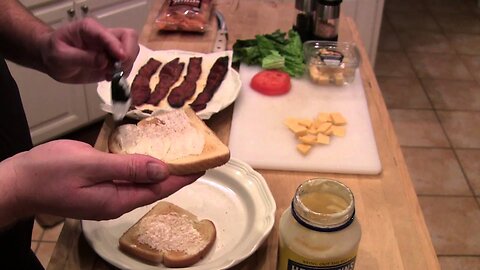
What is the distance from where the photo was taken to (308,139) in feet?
3.68

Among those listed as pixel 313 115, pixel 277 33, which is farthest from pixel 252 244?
pixel 277 33

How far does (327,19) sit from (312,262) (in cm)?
85

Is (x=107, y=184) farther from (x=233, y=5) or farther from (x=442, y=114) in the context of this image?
(x=442, y=114)

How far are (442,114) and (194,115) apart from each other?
2.03 m

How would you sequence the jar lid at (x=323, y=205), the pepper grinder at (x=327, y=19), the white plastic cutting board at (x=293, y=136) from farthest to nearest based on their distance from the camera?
the pepper grinder at (x=327, y=19) → the white plastic cutting board at (x=293, y=136) → the jar lid at (x=323, y=205)

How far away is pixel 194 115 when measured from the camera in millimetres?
1048

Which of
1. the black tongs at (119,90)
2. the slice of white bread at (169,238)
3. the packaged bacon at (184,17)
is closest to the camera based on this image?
the slice of white bread at (169,238)

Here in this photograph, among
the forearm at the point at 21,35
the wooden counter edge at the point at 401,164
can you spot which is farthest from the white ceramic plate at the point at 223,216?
the forearm at the point at 21,35

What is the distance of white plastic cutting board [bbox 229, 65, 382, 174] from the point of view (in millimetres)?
1070

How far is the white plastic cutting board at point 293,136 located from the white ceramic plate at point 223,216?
0.10 meters

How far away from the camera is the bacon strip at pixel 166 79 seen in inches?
47.8

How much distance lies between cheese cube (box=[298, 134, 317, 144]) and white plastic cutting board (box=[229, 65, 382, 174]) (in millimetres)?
14

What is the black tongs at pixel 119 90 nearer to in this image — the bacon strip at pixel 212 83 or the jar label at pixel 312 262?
the bacon strip at pixel 212 83

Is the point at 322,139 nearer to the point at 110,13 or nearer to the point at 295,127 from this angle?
the point at 295,127
